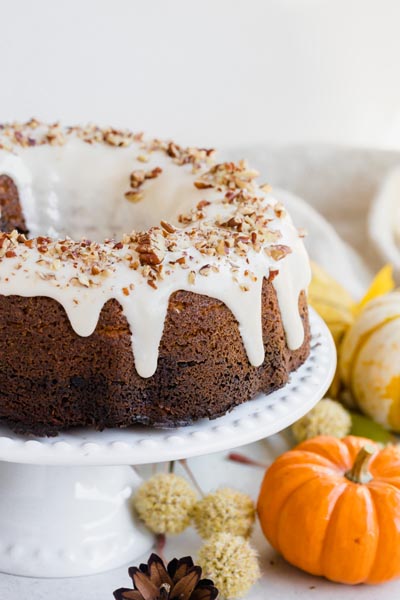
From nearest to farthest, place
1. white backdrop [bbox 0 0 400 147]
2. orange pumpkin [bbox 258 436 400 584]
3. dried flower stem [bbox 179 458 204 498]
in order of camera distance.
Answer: orange pumpkin [bbox 258 436 400 584] < dried flower stem [bbox 179 458 204 498] < white backdrop [bbox 0 0 400 147]

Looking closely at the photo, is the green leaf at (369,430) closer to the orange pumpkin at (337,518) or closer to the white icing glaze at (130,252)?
the orange pumpkin at (337,518)

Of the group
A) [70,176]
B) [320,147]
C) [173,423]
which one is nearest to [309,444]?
[173,423]

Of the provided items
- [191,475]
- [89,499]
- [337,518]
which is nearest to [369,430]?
[191,475]

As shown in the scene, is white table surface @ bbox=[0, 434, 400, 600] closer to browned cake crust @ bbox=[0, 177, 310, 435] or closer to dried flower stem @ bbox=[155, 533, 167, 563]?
dried flower stem @ bbox=[155, 533, 167, 563]

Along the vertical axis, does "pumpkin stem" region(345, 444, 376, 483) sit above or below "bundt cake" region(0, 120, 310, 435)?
below

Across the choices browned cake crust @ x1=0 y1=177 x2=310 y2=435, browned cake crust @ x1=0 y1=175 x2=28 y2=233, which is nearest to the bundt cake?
browned cake crust @ x1=0 y1=177 x2=310 y2=435

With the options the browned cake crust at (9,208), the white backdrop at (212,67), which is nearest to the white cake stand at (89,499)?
the browned cake crust at (9,208)
